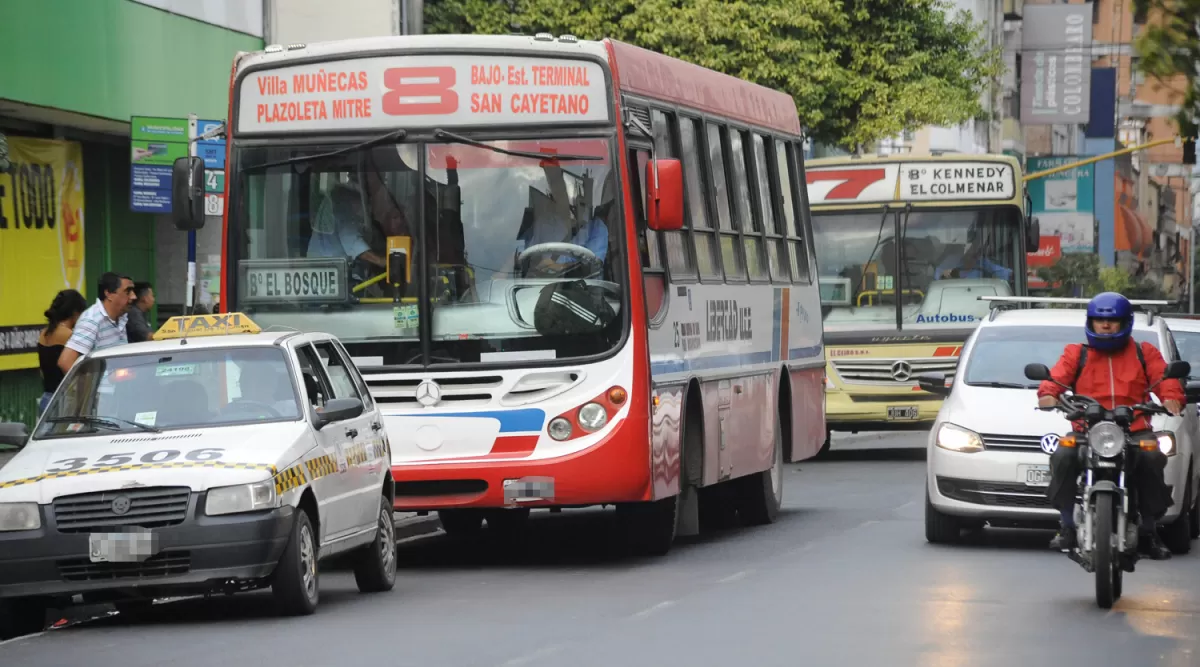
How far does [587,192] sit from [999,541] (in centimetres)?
434

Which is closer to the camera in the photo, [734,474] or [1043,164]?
[734,474]

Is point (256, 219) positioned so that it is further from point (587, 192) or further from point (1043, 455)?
point (1043, 455)

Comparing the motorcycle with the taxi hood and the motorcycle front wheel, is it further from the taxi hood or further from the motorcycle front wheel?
the taxi hood

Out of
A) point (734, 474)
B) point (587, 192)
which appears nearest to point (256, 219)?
point (587, 192)

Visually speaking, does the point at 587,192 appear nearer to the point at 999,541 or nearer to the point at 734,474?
the point at 734,474

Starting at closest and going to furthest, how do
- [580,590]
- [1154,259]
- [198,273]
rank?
[580,590] → [198,273] → [1154,259]

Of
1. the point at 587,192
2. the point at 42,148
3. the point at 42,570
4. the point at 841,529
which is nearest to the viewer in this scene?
the point at 42,570

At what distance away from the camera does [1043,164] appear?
98.8 metres

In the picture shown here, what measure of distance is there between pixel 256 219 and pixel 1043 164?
87.7m

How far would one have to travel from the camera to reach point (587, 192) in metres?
13.8

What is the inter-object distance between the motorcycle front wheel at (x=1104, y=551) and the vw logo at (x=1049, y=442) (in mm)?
2618

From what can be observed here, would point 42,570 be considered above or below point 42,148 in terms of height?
below

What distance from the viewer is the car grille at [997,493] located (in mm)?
14547

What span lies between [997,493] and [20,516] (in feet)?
21.8
